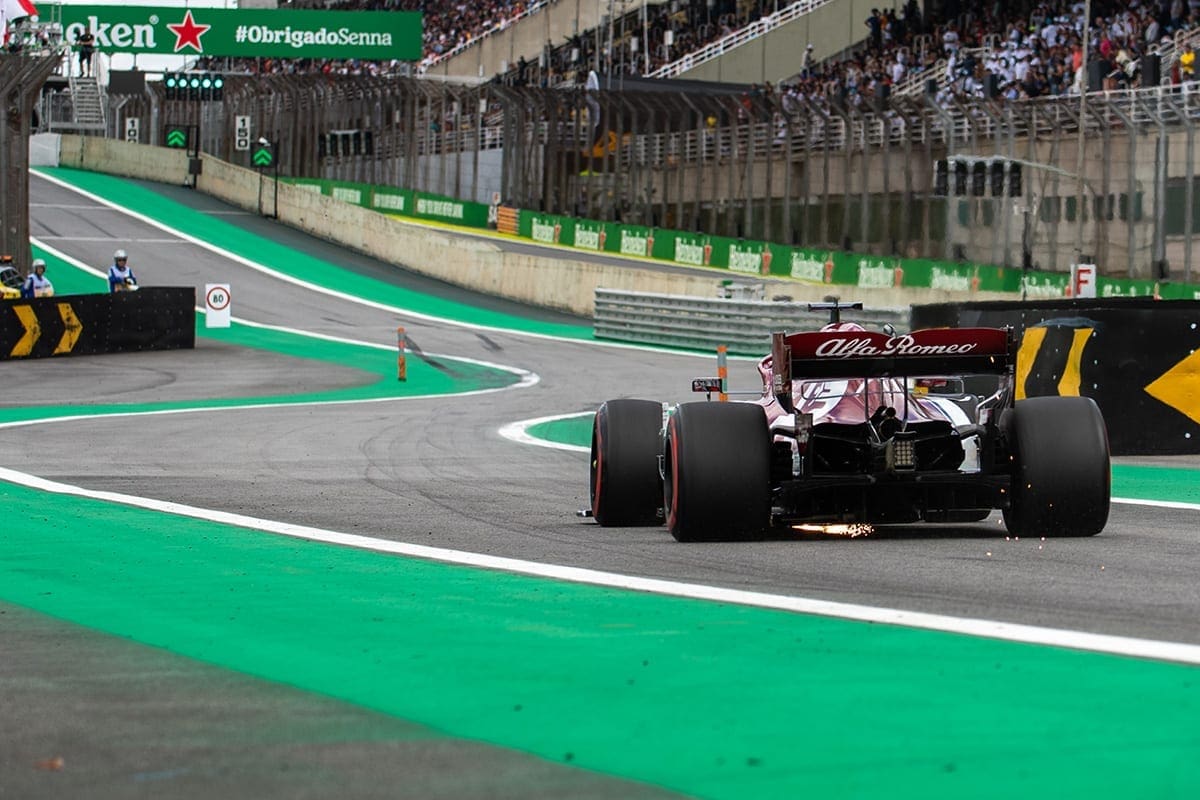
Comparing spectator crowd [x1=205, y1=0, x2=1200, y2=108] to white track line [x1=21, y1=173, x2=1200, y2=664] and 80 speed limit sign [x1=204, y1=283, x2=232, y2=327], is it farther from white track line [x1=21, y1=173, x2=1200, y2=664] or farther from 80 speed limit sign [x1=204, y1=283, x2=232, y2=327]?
white track line [x1=21, y1=173, x2=1200, y2=664]

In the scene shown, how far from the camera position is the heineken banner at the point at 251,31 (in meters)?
93.2

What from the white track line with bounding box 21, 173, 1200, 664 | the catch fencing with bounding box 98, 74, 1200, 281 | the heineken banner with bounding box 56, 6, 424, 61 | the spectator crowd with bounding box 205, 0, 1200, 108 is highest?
the heineken banner with bounding box 56, 6, 424, 61

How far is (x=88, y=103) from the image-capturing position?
8288 cm

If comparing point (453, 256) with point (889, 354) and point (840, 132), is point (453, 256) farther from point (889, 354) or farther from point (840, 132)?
point (889, 354)

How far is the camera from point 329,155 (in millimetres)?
73250

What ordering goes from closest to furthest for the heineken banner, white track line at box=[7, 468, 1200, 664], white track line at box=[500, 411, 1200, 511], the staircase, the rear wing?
white track line at box=[7, 468, 1200, 664]
the rear wing
white track line at box=[500, 411, 1200, 511]
the staircase
the heineken banner

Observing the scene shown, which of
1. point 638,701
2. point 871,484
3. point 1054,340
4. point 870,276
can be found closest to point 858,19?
point 870,276

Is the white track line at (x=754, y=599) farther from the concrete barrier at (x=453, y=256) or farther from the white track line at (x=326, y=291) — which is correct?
the concrete barrier at (x=453, y=256)

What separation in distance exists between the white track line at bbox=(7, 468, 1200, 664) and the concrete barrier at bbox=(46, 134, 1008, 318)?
30.4m

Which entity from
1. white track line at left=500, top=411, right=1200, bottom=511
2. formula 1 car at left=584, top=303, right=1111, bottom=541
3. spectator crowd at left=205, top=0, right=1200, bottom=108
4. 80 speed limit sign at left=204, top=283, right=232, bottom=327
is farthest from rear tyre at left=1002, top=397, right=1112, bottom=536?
80 speed limit sign at left=204, top=283, right=232, bottom=327

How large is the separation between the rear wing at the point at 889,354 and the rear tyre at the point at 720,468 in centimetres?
37

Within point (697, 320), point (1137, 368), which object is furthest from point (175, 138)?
point (1137, 368)

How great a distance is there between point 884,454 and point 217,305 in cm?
3168

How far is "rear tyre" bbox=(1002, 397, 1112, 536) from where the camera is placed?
32.4 ft
